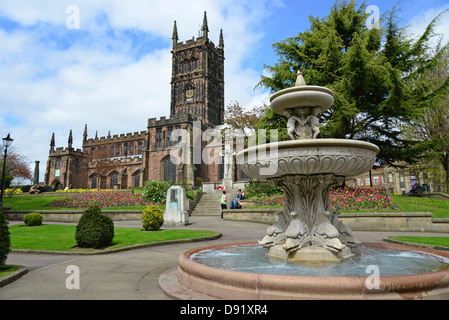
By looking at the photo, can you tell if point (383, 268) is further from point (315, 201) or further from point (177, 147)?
point (177, 147)

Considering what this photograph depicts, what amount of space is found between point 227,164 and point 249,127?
16.0 feet

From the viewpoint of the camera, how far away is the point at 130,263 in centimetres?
556

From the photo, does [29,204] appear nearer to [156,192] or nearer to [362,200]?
[156,192]

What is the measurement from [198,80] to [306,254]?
5577 cm

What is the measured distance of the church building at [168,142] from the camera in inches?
1834

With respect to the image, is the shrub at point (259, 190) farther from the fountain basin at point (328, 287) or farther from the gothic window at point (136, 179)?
the gothic window at point (136, 179)

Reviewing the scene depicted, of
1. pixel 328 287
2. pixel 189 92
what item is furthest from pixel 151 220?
pixel 189 92

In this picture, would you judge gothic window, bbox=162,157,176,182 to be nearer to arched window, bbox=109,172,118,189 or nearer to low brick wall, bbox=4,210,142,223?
arched window, bbox=109,172,118,189

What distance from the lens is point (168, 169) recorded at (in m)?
46.9

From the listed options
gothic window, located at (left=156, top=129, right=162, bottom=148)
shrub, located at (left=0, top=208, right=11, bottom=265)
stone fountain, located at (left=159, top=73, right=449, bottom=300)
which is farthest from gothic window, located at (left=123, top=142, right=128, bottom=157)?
stone fountain, located at (left=159, top=73, right=449, bottom=300)

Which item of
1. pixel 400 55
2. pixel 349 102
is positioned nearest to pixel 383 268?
pixel 349 102

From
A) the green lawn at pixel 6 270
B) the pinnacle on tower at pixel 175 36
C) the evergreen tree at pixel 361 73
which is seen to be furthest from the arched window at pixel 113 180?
the green lawn at pixel 6 270

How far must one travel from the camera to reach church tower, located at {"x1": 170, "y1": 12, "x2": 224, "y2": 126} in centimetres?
5575

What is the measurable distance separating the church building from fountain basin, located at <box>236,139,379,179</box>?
38951 mm
